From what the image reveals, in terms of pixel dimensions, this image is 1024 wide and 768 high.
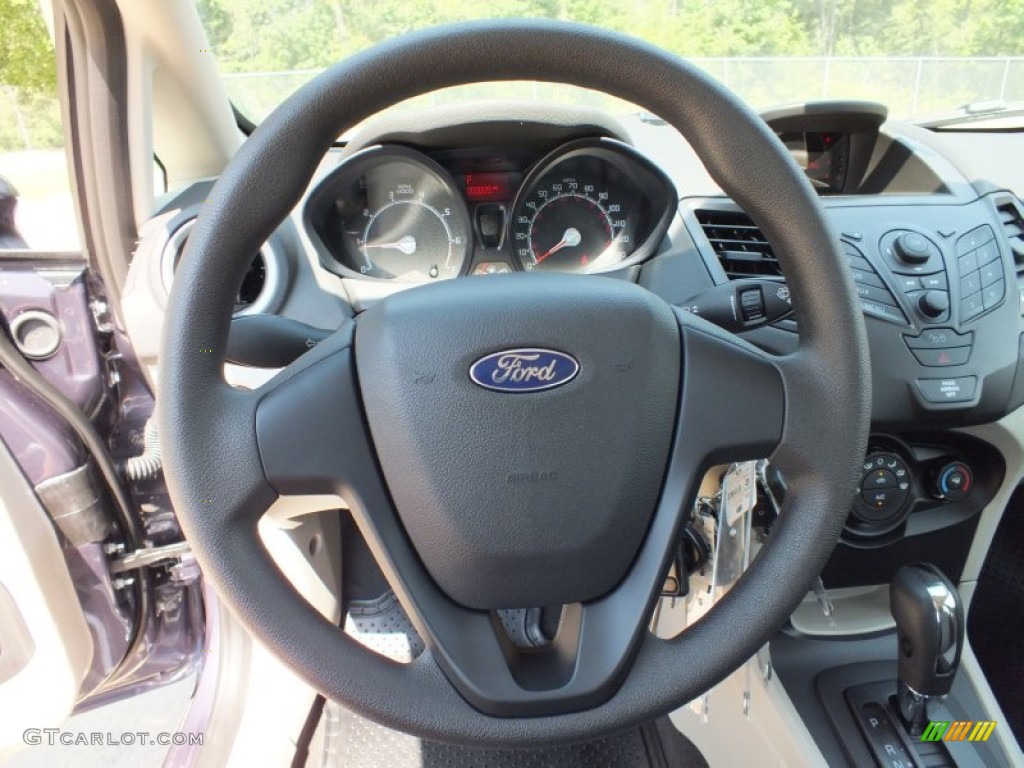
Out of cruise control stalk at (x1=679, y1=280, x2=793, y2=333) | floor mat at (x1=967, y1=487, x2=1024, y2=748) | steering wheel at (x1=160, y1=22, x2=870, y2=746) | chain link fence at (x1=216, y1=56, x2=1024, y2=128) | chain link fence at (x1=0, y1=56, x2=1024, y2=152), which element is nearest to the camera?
steering wheel at (x1=160, y1=22, x2=870, y2=746)

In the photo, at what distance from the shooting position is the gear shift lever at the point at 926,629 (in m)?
1.24

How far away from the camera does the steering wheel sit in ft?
2.26

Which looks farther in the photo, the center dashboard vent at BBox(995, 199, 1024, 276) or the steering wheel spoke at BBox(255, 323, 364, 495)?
the center dashboard vent at BBox(995, 199, 1024, 276)

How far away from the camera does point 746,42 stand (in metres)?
3.61

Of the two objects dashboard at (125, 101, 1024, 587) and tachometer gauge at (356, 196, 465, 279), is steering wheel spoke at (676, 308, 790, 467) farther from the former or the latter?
tachometer gauge at (356, 196, 465, 279)

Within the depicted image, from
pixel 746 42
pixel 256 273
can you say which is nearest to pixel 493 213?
pixel 256 273

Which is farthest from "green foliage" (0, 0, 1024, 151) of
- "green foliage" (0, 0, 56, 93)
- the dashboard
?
the dashboard

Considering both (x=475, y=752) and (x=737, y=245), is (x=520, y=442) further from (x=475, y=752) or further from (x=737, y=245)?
(x=475, y=752)

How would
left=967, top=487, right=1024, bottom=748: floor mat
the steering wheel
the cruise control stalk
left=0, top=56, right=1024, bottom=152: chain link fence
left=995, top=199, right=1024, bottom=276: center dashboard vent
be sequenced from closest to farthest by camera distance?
the steering wheel, the cruise control stalk, left=0, top=56, right=1024, bottom=152: chain link fence, left=995, top=199, right=1024, bottom=276: center dashboard vent, left=967, top=487, right=1024, bottom=748: floor mat

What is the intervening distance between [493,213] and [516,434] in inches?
31.2

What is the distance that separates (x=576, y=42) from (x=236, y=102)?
1172 millimetres

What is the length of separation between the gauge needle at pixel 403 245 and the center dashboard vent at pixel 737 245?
51 centimetres

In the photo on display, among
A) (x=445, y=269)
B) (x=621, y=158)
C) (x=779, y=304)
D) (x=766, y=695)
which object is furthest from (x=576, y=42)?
(x=766, y=695)

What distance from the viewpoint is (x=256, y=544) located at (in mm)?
712
